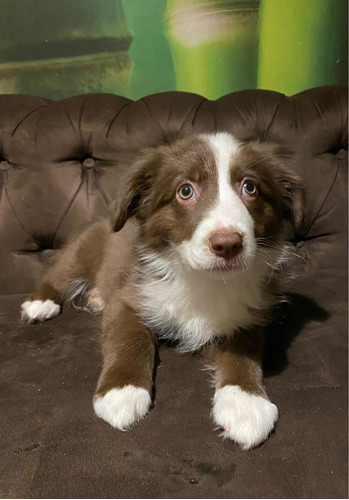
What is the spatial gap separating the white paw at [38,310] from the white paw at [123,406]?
81 centimetres

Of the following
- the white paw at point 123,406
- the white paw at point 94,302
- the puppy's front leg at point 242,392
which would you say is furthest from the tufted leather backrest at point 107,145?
the white paw at point 123,406

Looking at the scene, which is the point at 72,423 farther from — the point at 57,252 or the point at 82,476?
the point at 57,252

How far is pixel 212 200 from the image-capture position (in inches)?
61.6

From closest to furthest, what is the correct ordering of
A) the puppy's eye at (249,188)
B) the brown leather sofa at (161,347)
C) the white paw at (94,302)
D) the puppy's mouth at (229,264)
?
1. the brown leather sofa at (161,347)
2. the puppy's mouth at (229,264)
3. the puppy's eye at (249,188)
4. the white paw at (94,302)

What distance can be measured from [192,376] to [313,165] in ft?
4.93

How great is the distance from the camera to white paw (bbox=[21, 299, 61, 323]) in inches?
84.4

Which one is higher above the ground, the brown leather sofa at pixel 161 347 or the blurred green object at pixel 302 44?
the blurred green object at pixel 302 44

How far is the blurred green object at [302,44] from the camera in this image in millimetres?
2857

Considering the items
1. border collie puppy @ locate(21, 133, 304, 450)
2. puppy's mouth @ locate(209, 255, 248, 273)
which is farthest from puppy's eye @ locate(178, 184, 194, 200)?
puppy's mouth @ locate(209, 255, 248, 273)

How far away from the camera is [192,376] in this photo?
1.65 m

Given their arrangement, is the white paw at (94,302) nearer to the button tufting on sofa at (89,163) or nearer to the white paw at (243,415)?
the button tufting on sofa at (89,163)

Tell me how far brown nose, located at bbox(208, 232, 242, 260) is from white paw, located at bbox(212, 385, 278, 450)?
1.54 ft

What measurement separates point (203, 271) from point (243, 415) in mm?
522

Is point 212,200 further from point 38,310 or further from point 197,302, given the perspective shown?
point 38,310
